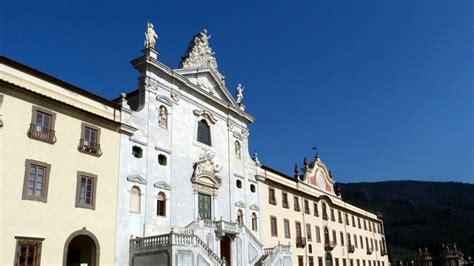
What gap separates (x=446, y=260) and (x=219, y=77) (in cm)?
5094

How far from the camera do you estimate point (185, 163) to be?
101ft

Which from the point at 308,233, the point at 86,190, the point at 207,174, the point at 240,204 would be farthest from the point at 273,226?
the point at 86,190

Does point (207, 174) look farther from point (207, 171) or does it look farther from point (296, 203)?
point (296, 203)

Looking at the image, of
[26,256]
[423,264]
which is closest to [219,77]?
[26,256]

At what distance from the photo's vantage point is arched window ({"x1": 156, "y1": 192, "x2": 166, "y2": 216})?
2802 cm

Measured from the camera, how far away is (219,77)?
37094 mm

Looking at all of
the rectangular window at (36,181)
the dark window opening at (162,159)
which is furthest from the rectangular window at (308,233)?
the rectangular window at (36,181)

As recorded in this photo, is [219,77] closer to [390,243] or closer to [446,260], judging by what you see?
[446,260]

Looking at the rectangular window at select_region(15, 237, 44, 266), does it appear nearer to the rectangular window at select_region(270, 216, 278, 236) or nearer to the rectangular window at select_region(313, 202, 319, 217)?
the rectangular window at select_region(270, 216, 278, 236)

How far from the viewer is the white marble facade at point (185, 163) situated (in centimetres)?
2598

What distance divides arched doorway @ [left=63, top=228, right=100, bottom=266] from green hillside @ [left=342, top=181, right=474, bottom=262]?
61.7 metres

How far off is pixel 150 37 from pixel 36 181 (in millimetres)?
14155

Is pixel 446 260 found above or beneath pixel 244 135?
beneath

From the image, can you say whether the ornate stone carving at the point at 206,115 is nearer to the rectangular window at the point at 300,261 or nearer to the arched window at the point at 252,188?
the arched window at the point at 252,188
